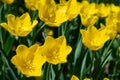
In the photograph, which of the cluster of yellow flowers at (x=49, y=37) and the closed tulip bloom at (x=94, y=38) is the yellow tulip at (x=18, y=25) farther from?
the closed tulip bloom at (x=94, y=38)

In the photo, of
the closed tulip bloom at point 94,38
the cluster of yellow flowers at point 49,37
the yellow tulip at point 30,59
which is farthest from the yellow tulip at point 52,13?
the yellow tulip at point 30,59

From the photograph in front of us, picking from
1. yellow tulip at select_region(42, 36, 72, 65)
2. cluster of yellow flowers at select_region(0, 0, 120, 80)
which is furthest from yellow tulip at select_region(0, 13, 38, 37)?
yellow tulip at select_region(42, 36, 72, 65)

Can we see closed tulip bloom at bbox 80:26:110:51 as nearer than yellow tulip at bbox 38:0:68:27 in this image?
Yes

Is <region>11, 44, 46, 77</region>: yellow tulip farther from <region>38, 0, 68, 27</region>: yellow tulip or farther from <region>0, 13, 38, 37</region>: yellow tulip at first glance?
<region>38, 0, 68, 27</region>: yellow tulip

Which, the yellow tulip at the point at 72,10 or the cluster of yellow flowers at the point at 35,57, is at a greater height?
the yellow tulip at the point at 72,10

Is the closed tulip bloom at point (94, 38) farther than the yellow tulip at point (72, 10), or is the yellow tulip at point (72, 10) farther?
the yellow tulip at point (72, 10)

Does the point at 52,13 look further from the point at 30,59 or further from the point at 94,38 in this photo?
the point at 30,59

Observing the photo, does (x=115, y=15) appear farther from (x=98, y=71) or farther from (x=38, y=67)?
(x=38, y=67)
